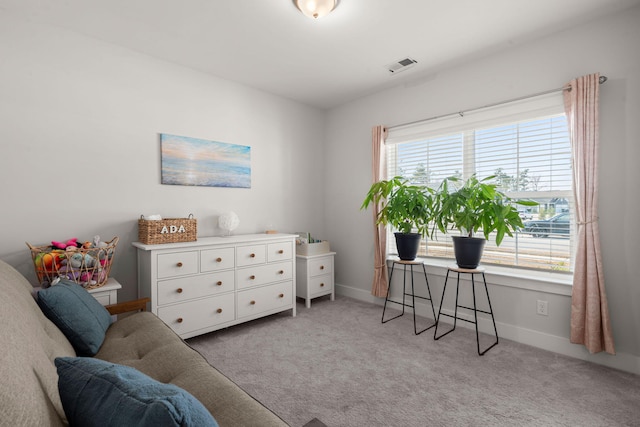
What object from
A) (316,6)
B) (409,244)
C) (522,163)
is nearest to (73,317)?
(316,6)

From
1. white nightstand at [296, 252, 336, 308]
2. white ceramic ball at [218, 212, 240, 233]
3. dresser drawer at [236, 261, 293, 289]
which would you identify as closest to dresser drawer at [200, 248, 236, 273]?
→ dresser drawer at [236, 261, 293, 289]

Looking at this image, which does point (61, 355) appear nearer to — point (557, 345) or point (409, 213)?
point (409, 213)

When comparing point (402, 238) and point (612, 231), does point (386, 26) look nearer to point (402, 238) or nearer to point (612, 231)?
point (402, 238)

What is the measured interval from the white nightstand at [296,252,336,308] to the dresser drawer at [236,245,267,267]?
0.68 meters

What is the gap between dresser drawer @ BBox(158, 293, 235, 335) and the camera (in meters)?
2.59

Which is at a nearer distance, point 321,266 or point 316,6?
point 316,6

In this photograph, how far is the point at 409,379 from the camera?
2176mm

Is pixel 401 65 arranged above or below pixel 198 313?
above

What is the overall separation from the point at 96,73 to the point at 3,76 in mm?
574

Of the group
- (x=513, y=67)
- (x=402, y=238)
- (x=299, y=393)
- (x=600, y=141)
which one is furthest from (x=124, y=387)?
(x=513, y=67)

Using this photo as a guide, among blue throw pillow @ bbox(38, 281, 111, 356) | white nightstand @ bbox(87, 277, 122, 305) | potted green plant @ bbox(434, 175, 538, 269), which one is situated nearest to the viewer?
blue throw pillow @ bbox(38, 281, 111, 356)

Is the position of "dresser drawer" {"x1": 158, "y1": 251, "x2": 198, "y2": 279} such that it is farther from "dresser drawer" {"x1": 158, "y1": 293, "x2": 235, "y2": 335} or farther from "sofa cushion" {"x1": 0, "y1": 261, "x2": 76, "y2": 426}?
"sofa cushion" {"x1": 0, "y1": 261, "x2": 76, "y2": 426}

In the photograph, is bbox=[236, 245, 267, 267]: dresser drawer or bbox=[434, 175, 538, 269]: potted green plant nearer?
bbox=[434, 175, 538, 269]: potted green plant

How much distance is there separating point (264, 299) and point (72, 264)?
161 centimetres
